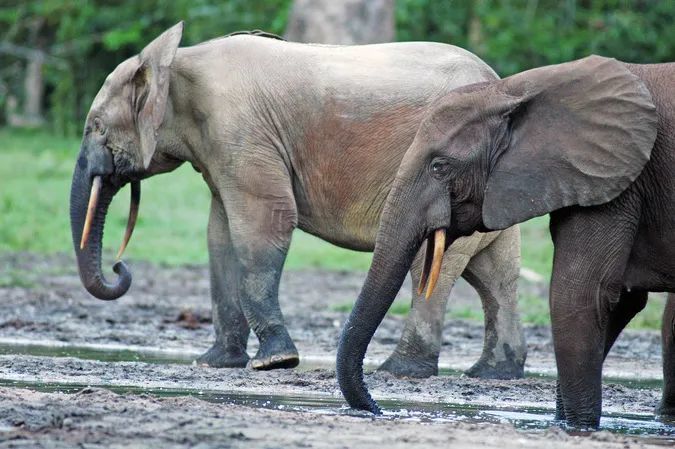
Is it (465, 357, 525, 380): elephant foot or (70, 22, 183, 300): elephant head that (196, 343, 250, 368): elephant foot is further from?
(465, 357, 525, 380): elephant foot

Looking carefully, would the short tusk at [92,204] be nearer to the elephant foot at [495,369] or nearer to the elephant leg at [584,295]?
the elephant foot at [495,369]

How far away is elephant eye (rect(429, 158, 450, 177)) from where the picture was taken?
7.34 metres

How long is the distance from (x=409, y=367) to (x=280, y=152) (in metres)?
1.55

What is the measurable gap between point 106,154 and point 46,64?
19.1m

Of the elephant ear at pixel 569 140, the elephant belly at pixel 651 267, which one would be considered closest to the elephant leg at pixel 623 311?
the elephant belly at pixel 651 267

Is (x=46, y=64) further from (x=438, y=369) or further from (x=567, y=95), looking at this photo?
(x=567, y=95)

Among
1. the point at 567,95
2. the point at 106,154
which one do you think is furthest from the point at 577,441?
the point at 106,154

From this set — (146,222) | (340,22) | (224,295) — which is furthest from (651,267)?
(340,22)

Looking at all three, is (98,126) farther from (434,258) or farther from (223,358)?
(434,258)

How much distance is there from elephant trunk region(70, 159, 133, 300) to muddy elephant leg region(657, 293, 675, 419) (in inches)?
139

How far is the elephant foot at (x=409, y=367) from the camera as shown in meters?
9.34

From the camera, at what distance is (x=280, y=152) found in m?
9.68

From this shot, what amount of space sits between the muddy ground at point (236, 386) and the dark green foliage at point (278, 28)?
1059cm

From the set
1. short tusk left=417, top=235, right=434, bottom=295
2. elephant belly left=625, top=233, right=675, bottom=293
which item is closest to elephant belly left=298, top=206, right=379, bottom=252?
short tusk left=417, top=235, right=434, bottom=295
